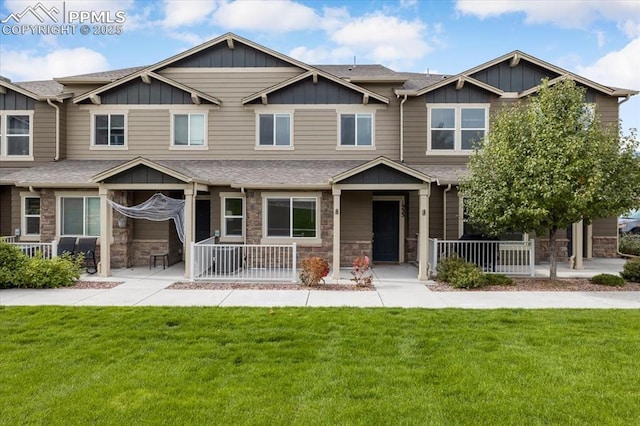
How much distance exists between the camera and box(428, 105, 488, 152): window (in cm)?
1455

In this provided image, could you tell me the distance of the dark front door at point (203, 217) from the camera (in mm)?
14555

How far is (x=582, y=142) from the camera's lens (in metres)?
9.57

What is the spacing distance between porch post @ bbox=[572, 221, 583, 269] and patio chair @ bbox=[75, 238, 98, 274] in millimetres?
15425

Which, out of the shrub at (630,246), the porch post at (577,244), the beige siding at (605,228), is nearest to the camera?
the porch post at (577,244)

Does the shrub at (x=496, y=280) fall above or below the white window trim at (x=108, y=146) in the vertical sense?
below

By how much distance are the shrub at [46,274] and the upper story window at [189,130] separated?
6143 millimetres

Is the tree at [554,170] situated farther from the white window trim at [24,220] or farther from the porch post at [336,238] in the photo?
the white window trim at [24,220]

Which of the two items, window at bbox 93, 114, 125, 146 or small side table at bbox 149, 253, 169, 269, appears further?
window at bbox 93, 114, 125, 146

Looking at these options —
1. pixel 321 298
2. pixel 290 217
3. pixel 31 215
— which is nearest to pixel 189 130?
pixel 290 217

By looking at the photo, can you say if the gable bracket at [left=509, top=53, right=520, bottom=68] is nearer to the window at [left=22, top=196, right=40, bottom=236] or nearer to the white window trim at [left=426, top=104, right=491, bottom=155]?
the white window trim at [left=426, top=104, right=491, bottom=155]

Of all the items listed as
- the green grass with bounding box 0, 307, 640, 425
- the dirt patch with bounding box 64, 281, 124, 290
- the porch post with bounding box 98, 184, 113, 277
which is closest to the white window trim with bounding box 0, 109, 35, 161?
the porch post with bounding box 98, 184, 113, 277

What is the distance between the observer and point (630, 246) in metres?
16.1

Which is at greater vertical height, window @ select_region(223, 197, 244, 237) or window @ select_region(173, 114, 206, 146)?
window @ select_region(173, 114, 206, 146)

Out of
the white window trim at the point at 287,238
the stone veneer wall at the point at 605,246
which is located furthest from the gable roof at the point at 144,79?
the stone veneer wall at the point at 605,246
